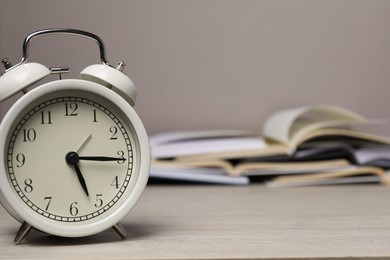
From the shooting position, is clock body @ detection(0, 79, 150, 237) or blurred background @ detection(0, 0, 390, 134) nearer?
clock body @ detection(0, 79, 150, 237)

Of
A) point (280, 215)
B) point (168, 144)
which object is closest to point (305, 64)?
point (168, 144)

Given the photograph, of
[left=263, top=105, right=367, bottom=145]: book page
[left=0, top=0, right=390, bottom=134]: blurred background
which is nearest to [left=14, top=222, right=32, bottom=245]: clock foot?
[left=263, top=105, right=367, bottom=145]: book page

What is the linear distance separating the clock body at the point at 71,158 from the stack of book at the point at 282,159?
1.87 feet

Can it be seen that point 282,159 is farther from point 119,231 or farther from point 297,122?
point 119,231

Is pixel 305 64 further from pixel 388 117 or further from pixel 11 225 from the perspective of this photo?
pixel 11 225

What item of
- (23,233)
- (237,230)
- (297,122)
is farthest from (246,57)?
(23,233)

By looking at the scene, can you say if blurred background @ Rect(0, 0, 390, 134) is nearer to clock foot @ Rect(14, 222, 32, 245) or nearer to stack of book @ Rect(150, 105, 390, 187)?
stack of book @ Rect(150, 105, 390, 187)

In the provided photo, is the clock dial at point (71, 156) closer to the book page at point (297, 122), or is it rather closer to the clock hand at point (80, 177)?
the clock hand at point (80, 177)

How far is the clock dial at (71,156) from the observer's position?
735 mm

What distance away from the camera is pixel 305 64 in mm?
1660

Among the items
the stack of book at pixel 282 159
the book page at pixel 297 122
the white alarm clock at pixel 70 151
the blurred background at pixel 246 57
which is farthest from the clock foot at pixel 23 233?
the blurred background at pixel 246 57

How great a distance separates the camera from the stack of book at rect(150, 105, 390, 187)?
134 cm

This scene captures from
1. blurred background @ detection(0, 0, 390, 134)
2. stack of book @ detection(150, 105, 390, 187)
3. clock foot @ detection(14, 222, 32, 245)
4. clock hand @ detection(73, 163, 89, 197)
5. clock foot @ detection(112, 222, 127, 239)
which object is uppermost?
blurred background @ detection(0, 0, 390, 134)

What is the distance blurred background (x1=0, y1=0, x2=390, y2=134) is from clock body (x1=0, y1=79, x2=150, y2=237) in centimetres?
86
